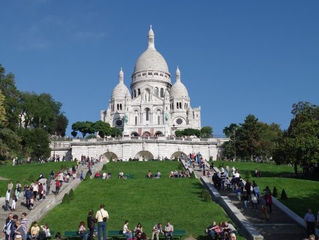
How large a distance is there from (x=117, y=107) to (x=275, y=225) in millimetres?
92642

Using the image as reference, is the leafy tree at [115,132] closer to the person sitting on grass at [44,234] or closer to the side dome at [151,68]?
the side dome at [151,68]

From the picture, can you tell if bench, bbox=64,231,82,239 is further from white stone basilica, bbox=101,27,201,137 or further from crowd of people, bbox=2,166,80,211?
white stone basilica, bbox=101,27,201,137

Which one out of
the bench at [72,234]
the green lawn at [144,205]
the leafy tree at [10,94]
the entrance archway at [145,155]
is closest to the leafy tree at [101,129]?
the entrance archway at [145,155]

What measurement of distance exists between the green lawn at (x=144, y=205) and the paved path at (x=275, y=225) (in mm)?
1349

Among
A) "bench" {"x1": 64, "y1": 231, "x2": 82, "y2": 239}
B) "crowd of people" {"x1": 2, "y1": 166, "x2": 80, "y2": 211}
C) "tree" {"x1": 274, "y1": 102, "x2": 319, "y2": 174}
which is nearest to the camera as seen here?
"bench" {"x1": 64, "y1": 231, "x2": 82, "y2": 239}

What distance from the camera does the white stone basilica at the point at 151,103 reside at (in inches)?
3804

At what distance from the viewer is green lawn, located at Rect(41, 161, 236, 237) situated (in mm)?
20203

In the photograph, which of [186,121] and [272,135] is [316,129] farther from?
[186,121]

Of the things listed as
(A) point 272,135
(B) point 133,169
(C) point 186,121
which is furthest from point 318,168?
(C) point 186,121

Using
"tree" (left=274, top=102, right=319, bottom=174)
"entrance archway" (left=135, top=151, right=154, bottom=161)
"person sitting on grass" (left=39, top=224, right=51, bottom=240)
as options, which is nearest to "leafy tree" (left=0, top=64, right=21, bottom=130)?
"entrance archway" (left=135, top=151, right=154, bottom=161)

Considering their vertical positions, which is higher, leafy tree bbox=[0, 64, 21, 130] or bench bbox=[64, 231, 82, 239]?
leafy tree bbox=[0, 64, 21, 130]

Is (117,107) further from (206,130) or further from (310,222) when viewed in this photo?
(310,222)

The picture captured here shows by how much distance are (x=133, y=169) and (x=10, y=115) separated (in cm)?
1852

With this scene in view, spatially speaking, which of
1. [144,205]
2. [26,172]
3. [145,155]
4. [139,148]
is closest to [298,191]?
[144,205]
